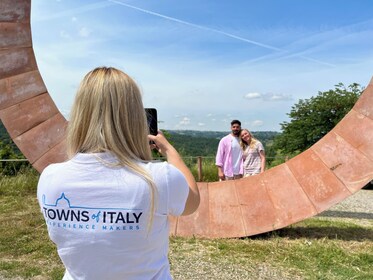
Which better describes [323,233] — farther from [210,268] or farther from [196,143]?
[196,143]

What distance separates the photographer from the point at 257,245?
4555mm

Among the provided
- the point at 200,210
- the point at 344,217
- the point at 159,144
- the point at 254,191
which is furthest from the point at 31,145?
the point at 344,217

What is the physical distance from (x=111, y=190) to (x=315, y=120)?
56.2 ft

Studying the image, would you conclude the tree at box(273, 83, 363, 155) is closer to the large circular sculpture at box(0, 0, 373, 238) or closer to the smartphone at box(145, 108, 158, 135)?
the large circular sculpture at box(0, 0, 373, 238)

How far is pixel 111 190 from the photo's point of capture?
1.21m

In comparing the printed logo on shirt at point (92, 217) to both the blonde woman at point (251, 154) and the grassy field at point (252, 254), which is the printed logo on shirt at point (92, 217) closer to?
the grassy field at point (252, 254)

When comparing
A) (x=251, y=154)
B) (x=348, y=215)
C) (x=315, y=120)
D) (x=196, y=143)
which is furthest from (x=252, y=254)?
(x=196, y=143)

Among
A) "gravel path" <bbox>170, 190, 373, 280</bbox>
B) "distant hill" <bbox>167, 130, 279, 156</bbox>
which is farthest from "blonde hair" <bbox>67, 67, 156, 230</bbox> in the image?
"distant hill" <bbox>167, 130, 279, 156</bbox>

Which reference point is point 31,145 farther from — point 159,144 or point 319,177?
point 159,144

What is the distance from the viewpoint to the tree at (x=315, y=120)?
1712cm

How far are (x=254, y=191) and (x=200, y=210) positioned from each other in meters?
0.71

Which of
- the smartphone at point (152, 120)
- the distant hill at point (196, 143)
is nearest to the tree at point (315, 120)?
the distant hill at point (196, 143)

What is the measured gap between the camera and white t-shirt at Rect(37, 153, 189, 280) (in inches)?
47.6

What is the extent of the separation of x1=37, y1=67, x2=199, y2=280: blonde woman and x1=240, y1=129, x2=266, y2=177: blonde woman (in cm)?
468
